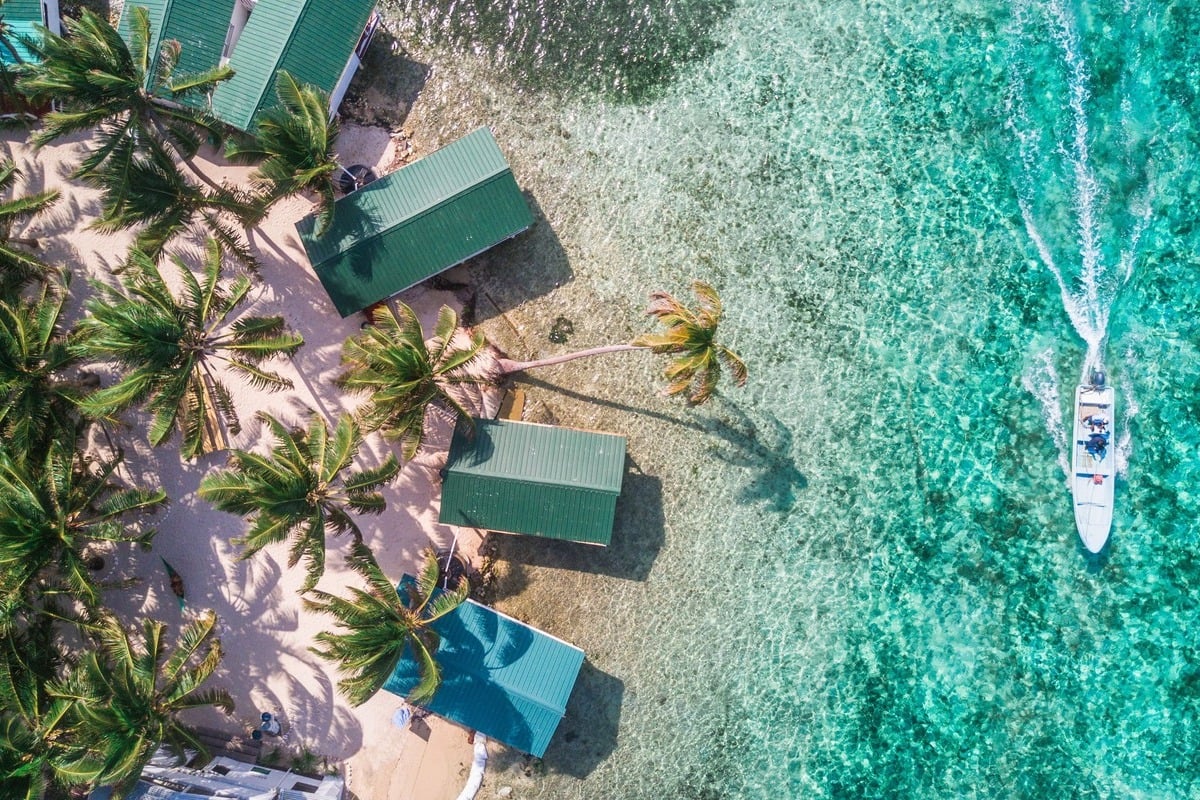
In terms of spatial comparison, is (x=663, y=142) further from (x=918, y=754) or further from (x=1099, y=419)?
(x=918, y=754)

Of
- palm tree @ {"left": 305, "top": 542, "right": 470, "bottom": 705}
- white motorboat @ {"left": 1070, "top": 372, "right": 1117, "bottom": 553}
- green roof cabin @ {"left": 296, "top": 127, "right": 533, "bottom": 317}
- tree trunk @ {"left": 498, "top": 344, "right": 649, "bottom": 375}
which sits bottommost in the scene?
white motorboat @ {"left": 1070, "top": 372, "right": 1117, "bottom": 553}

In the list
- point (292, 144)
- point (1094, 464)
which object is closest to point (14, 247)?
point (292, 144)

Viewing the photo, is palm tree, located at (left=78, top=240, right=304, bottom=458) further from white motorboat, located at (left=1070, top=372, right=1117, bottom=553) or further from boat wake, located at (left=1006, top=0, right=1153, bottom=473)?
white motorboat, located at (left=1070, top=372, right=1117, bottom=553)

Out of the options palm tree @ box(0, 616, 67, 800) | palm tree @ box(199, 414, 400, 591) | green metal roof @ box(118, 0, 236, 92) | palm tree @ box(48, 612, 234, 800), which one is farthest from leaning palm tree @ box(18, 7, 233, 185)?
palm tree @ box(0, 616, 67, 800)

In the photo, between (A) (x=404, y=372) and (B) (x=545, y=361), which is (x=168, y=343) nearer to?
(A) (x=404, y=372)

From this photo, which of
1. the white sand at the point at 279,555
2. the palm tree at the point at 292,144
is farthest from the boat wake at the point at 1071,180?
the palm tree at the point at 292,144

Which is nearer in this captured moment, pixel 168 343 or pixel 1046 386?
pixel 168 343
